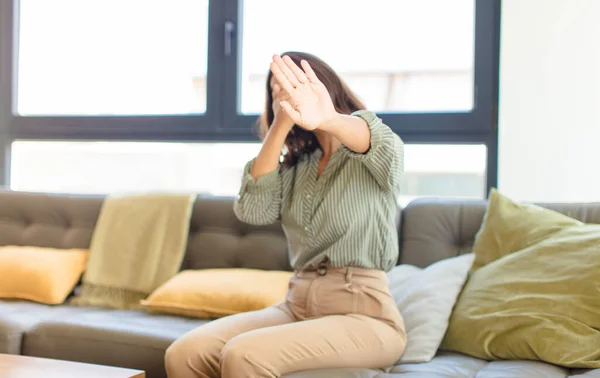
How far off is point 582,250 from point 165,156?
2078 millimetres

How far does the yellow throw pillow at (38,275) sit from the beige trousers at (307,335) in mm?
1068

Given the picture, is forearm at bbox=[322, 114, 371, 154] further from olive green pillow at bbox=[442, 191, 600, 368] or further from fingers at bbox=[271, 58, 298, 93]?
olive green pillow at bbox=[442, 191, 600, 368]

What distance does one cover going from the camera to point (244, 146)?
3.26 m

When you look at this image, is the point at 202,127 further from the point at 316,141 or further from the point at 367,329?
the point at 367,329

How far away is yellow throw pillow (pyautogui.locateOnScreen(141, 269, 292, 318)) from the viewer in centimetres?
231

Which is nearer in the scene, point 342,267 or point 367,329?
point 367,329

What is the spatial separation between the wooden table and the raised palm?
675mm

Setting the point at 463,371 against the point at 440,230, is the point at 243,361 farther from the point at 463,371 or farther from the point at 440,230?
the point at 440,230

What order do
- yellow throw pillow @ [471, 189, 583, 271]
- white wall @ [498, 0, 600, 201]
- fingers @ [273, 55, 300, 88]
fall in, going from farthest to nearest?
white wall @ [498, 0, 600, 201] → yellow throw pillow @ [471, 189, 583, 271] → fingers @ [273, 55, 300, 88]

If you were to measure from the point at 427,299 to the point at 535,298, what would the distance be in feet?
0.95

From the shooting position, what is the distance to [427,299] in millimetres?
1996

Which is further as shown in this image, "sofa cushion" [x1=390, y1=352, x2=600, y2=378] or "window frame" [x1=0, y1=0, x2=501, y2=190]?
"window frame" [x1=0, y1=0, x2=501, y2=190]

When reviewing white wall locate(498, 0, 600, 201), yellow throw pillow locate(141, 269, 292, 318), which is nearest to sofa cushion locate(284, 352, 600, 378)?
yellow throw pillow locate(141, 269, 292, 318)

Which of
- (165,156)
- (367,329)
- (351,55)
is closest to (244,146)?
(165,156)
